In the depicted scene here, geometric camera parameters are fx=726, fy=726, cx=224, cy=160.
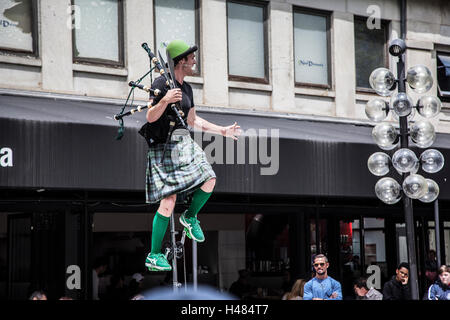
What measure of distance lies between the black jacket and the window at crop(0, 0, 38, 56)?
21.8 feet

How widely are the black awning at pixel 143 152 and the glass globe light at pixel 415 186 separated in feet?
6.06

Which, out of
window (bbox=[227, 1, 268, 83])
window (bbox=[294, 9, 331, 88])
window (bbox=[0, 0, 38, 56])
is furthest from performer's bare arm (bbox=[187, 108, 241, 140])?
window (bbox=[294, 9, 331, 88])

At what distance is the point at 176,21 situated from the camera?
12.8 metres

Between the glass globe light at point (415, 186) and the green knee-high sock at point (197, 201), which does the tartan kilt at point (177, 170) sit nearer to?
the green knee-high sock at point (197, 201)

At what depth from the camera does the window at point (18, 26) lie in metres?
11.1

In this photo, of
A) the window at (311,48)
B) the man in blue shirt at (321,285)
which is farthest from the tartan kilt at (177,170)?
the window at (311,48)

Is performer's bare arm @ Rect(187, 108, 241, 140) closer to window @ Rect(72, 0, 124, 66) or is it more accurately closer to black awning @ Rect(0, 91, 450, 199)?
black awning @ Rect(0, 91, 450, 199)

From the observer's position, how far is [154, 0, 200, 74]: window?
12.7 meters

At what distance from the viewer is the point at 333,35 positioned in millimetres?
14531

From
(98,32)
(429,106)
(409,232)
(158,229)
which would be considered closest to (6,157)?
(98,32)

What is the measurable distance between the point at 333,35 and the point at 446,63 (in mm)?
2946

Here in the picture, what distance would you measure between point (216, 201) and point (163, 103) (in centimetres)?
784

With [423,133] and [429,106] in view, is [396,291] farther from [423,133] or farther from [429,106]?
[429,106]
